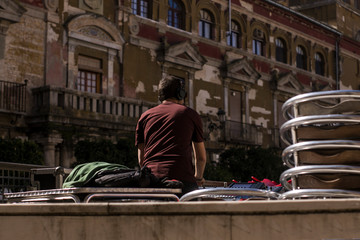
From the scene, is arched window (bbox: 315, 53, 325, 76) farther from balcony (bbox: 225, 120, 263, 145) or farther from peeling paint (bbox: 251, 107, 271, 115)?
balcony (bbox: 225, 120, 263, 145)

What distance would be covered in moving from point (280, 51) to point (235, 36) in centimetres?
403

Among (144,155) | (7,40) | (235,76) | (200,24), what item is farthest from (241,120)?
(144,155)

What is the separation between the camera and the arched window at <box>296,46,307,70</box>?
34031mm

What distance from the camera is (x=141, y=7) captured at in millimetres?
24641

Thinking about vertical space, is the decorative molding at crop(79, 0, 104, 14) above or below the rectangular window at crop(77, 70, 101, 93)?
above

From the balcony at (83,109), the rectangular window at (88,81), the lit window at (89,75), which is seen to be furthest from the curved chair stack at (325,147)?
the rectangular window at (88,81)

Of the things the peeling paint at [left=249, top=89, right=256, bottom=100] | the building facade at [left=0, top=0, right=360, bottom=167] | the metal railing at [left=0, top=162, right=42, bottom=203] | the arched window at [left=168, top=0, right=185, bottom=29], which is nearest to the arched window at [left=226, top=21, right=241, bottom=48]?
the building facade at [left=0, top=0, right=360, bottom=167]

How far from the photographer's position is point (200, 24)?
1087 inches

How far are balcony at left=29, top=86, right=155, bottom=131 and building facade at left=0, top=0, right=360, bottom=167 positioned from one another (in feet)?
0.11

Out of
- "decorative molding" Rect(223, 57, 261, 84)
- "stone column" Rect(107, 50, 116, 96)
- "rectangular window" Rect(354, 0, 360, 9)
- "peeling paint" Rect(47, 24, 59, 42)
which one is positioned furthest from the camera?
"rectangular window" Rect(354, 0, 360, 9)

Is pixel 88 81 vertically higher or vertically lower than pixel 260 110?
higher

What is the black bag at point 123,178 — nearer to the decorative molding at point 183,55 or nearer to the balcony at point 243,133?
the decorative molding at point 183,55

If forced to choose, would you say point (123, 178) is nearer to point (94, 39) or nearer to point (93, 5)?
point (94, 39)

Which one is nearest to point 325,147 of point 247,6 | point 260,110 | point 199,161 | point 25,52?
point 199,161
